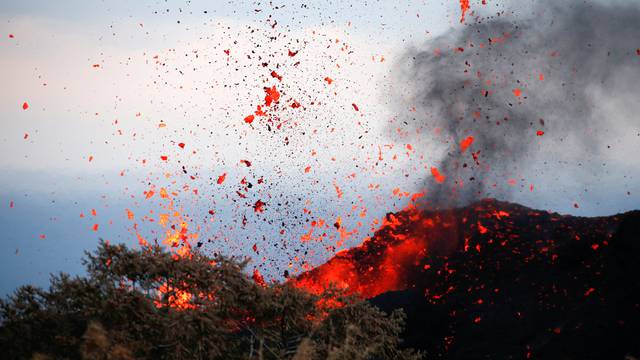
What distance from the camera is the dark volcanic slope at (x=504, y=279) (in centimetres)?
2794

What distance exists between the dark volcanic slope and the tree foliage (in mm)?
2166

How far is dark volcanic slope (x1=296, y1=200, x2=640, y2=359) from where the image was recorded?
27.9 metres

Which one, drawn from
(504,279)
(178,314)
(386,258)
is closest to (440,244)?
(386,258)

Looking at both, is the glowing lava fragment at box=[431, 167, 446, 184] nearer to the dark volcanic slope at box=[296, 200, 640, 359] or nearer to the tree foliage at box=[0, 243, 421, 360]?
the dark volcanic slope at box=[296, 200, 640, 359]

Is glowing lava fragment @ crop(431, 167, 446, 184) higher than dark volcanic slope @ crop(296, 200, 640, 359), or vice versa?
glowing lava fragment @ crop(431, 167, 446, 184)

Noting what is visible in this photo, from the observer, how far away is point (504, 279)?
117 ft

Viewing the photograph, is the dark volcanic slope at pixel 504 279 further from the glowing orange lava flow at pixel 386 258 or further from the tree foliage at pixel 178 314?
the tree foliage at pixel 178 314

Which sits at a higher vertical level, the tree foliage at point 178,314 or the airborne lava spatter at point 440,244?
the airborne lava spatter at point 440,244

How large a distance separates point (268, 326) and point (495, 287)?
1983 centimetres

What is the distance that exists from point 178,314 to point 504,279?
24.2 m

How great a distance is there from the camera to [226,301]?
734 inches

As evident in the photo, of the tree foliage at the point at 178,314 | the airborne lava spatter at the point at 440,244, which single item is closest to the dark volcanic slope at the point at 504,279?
the airborne lava spatter at the point at 440,244

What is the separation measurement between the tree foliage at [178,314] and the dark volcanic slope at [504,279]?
7.11 ft

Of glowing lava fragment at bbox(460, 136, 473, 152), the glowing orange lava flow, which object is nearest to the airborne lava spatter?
the glowing orange lava flow
